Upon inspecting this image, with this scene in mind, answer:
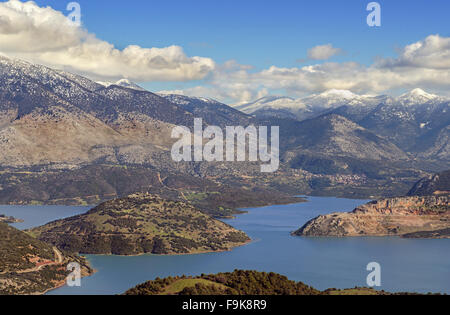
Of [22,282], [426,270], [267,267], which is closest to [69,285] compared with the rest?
[22,282]

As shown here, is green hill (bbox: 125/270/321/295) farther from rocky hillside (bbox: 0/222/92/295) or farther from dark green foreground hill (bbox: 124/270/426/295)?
rocky hillside (bbox: 0/222/92/295)

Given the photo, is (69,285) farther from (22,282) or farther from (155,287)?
(155,287)

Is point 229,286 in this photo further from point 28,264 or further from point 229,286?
point 28,264
